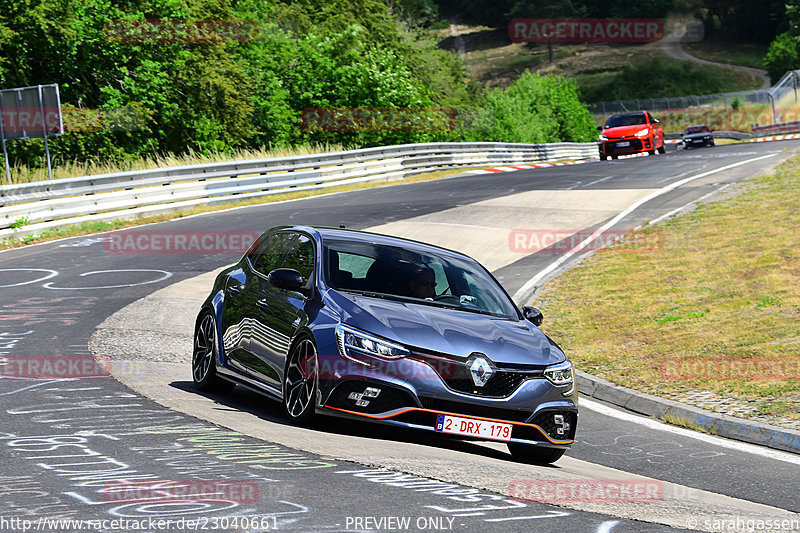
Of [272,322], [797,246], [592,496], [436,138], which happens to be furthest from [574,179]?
[592,496]

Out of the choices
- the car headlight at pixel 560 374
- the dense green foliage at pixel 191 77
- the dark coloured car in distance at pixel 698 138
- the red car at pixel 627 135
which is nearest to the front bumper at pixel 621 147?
the red car at pixel 627 135

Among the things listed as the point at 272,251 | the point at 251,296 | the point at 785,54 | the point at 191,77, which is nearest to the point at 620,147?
the point at 191,77

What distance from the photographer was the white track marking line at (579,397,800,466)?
8367mm

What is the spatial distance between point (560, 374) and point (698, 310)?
22.3 ft

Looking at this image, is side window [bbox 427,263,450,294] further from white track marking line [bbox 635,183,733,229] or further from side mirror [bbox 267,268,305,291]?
white track marking line [bbox 635,183,733,229]

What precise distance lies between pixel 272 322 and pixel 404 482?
112 inches

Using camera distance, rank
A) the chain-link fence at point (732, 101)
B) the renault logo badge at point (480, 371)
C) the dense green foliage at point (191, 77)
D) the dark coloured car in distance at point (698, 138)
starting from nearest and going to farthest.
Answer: the renault logo badge at point (480, 371) → the dense green foliage at point (191, 77) → the dark coloured car in distance at point (698, 138) → the chain-link fence at point (732, 101)

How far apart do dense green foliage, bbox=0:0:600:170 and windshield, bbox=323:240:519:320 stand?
3007cm

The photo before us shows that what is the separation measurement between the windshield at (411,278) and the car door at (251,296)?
2.47 feet

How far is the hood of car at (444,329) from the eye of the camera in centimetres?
739

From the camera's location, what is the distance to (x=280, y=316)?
8352 mm

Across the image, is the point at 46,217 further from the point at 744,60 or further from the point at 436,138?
the point at 744,60

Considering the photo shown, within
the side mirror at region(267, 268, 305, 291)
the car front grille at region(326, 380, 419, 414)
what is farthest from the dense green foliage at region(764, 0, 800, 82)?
the car front grille at region(326, 380, 419, 414)
